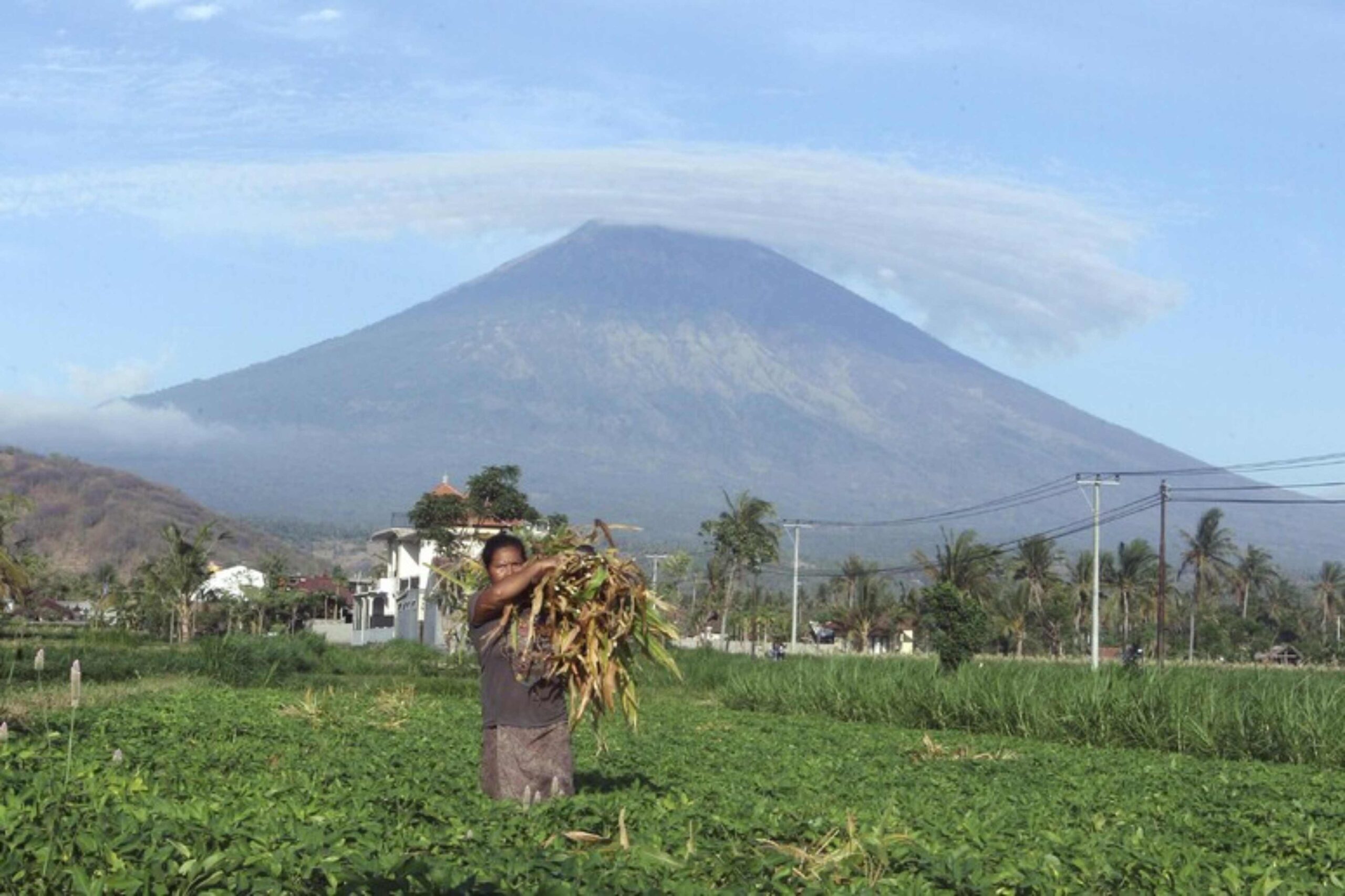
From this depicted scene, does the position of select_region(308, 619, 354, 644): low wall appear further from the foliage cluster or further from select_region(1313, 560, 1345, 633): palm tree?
select_region(1313, 560, 1345, 633): palm tree

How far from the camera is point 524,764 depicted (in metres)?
10.7

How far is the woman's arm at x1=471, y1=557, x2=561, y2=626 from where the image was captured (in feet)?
35.5

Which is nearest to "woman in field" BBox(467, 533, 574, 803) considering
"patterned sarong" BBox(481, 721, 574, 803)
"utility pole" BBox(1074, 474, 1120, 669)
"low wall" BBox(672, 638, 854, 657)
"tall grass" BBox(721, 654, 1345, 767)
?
"patterned sarong" BBox(481, 721, 574, 803)

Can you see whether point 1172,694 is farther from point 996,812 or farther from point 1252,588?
point 1252,588

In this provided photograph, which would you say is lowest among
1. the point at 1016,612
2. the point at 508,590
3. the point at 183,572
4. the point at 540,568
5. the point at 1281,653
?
the point at 508,590

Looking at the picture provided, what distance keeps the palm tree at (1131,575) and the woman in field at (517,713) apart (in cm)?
10488

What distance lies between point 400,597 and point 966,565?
2951 centimetres

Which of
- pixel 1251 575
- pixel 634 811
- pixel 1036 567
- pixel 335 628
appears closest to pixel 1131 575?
pixel 1036 567

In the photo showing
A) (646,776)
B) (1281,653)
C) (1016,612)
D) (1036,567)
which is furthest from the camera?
(1281,653)

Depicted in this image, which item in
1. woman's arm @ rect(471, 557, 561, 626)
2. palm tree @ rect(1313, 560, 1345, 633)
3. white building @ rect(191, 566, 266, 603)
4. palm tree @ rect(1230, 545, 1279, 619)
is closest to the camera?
woman's arm @ rect(471, 557, 561, 626)

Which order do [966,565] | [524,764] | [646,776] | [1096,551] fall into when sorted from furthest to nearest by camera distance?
[966,565]
[1096,551]
[646,776]
[524,764]

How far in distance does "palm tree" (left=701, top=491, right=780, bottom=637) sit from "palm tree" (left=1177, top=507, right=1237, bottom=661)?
97.3ft

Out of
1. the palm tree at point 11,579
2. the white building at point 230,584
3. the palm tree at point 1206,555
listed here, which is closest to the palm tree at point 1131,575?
the palm tree at point 1206,555

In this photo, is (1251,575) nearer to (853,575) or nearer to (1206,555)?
(1206,555)
